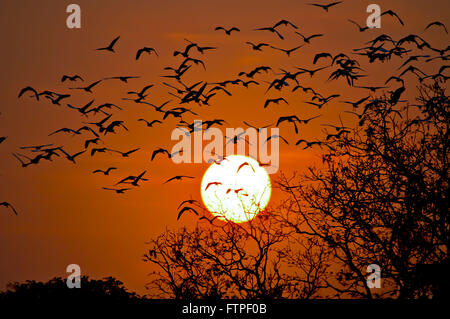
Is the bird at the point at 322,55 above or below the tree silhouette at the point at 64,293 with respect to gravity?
above

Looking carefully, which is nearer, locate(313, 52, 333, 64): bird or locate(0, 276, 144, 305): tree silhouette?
locate(313, 52, 333, 64): bird

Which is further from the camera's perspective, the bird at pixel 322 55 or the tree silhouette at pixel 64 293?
the tree silhouette at pixel 64 293

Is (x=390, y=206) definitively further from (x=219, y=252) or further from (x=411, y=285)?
(x=219, y=252)

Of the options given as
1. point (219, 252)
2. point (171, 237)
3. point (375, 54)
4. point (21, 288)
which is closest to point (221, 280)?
point (219, 252)

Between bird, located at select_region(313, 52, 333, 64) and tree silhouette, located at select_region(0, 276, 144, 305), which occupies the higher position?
bird, located at select_region(313, 52, 333, 64)

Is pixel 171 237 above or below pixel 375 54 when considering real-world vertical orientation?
below

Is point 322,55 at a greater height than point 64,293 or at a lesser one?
greater

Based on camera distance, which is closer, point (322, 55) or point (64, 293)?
point (322, 55)

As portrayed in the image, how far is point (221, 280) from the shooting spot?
28281 mm
